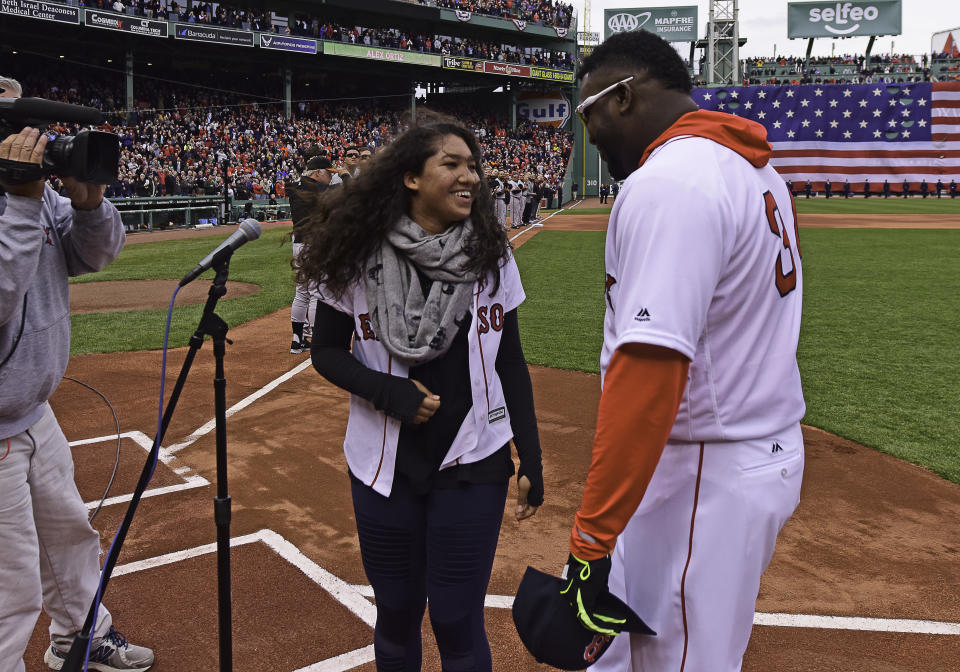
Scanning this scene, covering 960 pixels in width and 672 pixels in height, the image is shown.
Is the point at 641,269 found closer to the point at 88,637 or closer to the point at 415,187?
the point at 415,187

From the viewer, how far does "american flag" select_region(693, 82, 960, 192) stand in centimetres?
4112

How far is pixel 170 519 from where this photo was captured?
446cm

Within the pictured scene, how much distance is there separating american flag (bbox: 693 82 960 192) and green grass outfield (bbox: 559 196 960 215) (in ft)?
5.74

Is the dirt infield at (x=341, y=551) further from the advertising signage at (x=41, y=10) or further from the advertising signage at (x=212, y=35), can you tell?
the advertising signage at (x=212, y=35)

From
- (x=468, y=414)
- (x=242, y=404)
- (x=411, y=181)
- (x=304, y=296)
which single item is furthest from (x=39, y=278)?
(x=304, y=296)

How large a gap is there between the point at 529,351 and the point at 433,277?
22.0 feet

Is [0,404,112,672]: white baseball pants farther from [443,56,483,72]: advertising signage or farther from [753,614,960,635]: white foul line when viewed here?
[443,56,483,72]: advertising signage

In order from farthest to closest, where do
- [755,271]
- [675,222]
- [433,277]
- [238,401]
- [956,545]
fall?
[238,401] < [956,545] < [433,277] < [755,271] < [675,222]

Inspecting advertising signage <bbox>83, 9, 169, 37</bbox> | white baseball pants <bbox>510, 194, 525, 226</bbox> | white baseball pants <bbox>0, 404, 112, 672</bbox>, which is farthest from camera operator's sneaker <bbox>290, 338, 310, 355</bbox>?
advertising signage <bbox>83, 9, 169, 37</bbox>

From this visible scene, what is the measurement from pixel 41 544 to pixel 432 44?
1999 inches

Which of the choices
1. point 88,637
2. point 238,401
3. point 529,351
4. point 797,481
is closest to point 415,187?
point 797,481

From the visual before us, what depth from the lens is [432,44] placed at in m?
49.5

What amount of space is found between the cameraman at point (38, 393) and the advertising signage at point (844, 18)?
63.3 meters

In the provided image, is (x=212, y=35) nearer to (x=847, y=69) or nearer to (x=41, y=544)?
(x=41, y=544)
